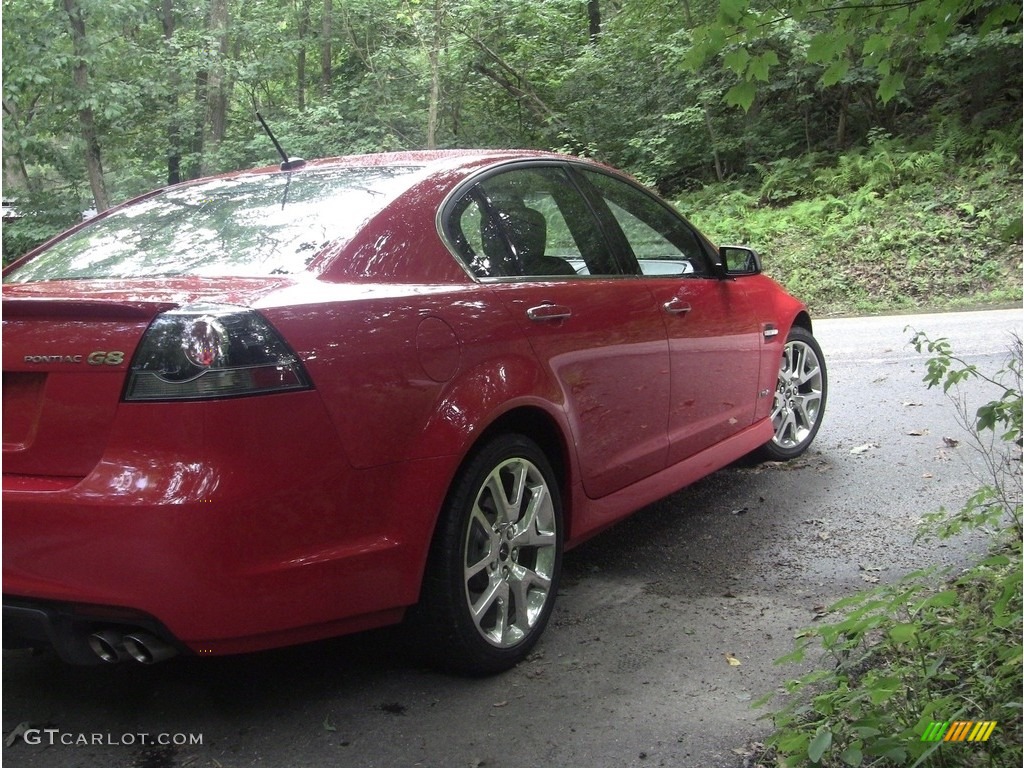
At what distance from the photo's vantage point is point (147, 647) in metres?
2.58

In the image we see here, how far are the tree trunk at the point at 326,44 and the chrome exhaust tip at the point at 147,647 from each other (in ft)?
70.9

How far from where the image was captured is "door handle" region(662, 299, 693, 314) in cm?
431

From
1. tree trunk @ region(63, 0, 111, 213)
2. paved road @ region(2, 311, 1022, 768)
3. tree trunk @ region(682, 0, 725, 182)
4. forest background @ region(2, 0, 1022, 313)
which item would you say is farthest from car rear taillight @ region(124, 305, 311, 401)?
tree trunk @ region(682, 0, 725, 182)

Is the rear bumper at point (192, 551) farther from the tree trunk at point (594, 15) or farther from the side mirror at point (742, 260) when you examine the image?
the tree trunk at point (594, 15)

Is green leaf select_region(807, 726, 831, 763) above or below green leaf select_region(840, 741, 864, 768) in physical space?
above

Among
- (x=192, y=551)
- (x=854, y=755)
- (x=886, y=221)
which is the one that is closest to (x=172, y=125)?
(x=886, y=221)

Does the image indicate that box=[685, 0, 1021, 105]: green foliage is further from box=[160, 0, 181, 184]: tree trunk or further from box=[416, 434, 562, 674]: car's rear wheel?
box=[160, 0, 181, 184]: tree trunk

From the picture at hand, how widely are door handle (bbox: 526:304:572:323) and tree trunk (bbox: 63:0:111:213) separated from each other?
13.2 metres

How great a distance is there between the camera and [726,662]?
130 inches

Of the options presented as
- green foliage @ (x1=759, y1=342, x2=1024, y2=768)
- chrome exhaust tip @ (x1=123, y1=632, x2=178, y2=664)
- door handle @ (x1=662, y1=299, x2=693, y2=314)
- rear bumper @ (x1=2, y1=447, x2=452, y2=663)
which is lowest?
green foliage @ (x1=759, y1=342, x2=1024, y2=768)

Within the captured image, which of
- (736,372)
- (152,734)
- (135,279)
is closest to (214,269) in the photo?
(135,279)

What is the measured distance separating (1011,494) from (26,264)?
4159 mm

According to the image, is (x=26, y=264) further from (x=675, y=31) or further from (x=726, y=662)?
(x=675, y=31)

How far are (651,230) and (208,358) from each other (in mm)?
2619
